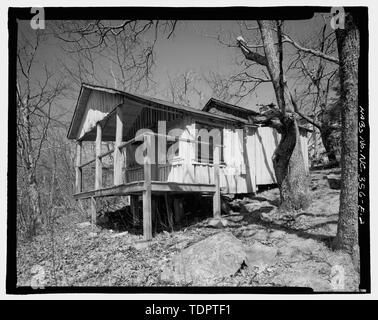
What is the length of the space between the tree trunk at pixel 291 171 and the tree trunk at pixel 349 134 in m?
3.34

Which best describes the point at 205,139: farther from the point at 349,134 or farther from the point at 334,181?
the point at 349,134

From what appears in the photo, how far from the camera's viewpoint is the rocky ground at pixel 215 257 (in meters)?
4.40

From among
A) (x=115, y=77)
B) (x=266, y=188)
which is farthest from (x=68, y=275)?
(x=115, y=77)

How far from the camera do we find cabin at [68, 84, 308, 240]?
26.2 feet

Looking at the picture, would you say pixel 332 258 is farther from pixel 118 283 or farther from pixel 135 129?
pixel 135 129

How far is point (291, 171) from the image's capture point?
7.98 meters

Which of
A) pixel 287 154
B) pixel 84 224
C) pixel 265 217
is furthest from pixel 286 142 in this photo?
pixel 84 224

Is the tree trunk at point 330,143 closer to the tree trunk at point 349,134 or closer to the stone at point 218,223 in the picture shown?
the stone at point 218,223

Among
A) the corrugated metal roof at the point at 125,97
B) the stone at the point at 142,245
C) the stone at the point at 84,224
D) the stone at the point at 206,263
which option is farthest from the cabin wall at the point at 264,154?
the stone at the point at 84,224

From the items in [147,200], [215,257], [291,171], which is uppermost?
[291,171]

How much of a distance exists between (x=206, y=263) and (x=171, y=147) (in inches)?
216

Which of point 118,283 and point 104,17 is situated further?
point 118,283

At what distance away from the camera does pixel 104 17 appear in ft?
13.2

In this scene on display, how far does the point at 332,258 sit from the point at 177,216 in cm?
577
